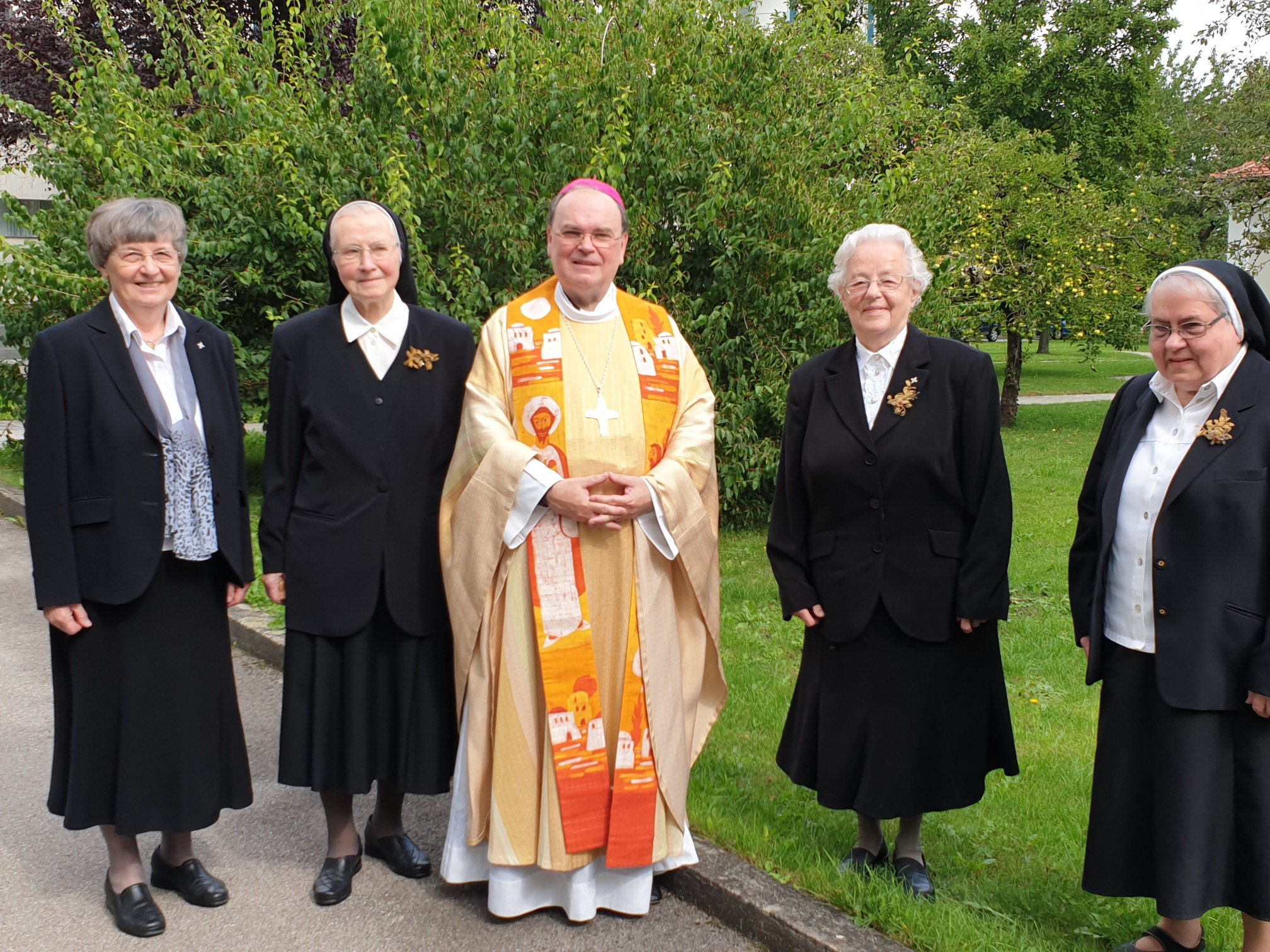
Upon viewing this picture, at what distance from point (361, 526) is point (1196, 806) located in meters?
2.51

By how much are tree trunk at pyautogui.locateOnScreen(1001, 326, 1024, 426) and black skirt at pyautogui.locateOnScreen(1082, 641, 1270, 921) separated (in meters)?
16.4

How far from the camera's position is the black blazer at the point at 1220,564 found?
110 inches

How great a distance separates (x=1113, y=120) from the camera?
32875 millimetres

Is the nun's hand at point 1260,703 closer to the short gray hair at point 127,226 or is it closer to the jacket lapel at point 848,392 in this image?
the jacket lapel at point 848,392

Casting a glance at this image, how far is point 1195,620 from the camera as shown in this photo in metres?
2.85

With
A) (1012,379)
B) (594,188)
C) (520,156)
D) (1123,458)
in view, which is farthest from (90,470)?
(1012,379)

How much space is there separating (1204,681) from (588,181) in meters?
2.25

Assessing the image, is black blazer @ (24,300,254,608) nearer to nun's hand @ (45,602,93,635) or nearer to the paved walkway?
nun's hand @ (45,602,93,635)

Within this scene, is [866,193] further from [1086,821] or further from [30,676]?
[30,676]

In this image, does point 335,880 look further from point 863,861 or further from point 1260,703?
point 1260,703

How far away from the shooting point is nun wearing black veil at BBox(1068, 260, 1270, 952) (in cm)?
282

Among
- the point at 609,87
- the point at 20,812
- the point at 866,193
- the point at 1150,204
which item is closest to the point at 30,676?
the point at 20,812

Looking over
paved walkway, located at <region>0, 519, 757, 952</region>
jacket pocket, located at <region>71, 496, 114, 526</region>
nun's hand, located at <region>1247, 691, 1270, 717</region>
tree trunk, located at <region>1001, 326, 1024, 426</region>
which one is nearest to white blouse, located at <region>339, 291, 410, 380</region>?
jacket pocket, located at <region>71, 496, 114, 526</region>

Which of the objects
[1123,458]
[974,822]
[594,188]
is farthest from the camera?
[974,822]
